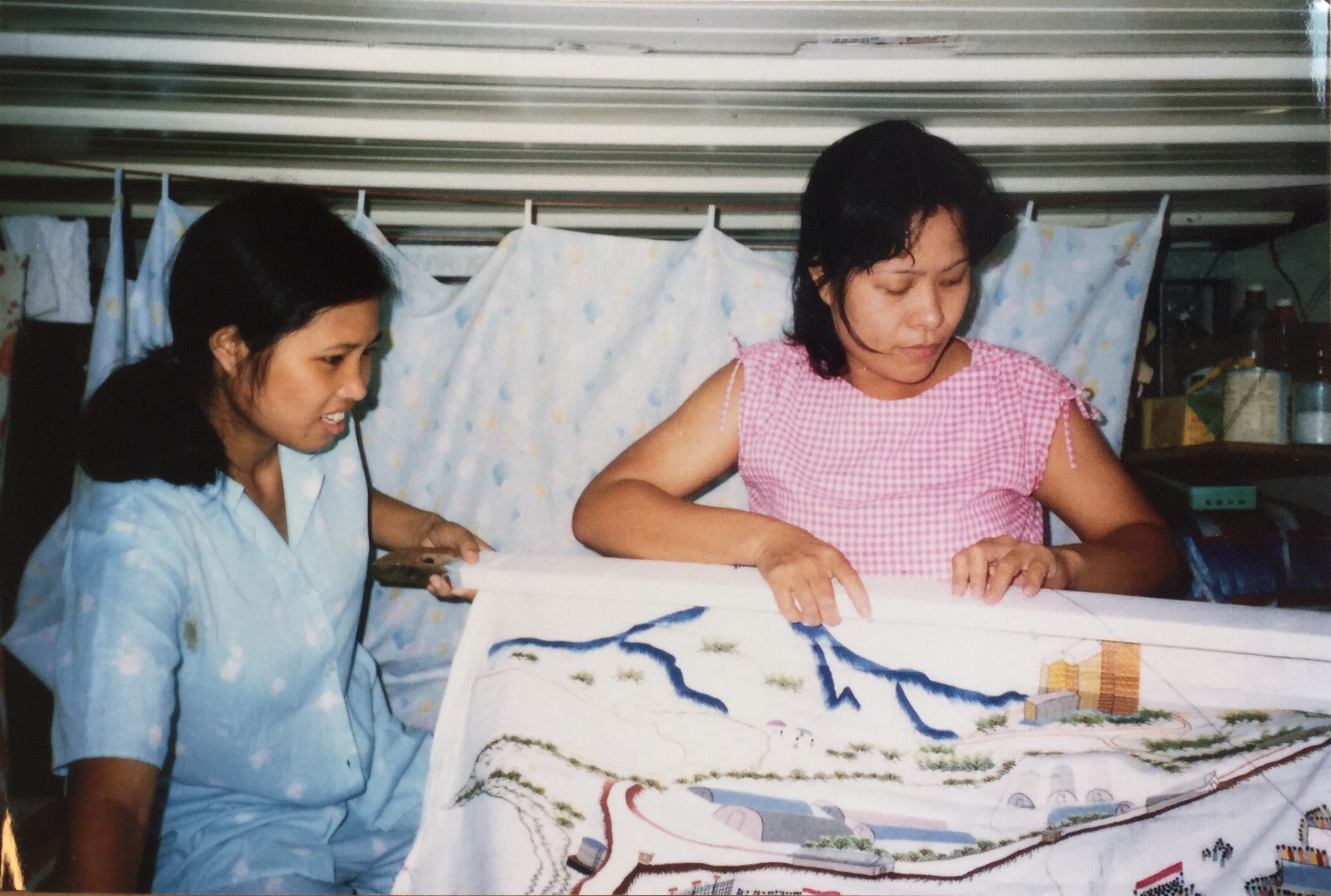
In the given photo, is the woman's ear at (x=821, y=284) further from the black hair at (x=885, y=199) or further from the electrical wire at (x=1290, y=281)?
the electrical wire at (x=1290, y=281)

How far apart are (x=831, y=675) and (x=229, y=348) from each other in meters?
1.16

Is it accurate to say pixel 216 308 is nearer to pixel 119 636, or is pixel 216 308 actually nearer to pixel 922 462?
pixel 119 636

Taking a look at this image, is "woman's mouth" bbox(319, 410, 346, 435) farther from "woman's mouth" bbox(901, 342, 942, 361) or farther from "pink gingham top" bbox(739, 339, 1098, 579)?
"woman's mouth" bbox(901, 342, 942, 361)

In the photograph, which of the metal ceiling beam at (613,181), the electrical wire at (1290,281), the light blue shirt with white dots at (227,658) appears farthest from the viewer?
the electrical wire at (1290,281)

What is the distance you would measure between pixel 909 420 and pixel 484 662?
2.96ft

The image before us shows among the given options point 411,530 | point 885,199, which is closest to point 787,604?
point 885,199

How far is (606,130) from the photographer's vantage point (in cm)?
142

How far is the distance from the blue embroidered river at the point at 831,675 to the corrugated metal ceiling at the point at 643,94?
3.23 ft

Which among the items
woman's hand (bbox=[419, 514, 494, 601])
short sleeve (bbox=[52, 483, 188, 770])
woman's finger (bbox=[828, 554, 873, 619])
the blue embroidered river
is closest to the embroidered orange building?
the blue embroidered river

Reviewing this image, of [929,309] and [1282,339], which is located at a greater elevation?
[1282,339]

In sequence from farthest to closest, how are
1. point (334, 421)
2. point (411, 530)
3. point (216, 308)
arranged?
point (411, 530), point (334, 421), point (216, 308)

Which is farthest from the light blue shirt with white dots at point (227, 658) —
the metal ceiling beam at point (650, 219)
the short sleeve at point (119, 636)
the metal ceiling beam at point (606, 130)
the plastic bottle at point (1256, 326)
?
the plastic bottle at point (1256, 326)

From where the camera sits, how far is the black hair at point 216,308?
115 centimetres

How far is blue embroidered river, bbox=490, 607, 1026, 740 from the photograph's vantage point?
3.23 feet
